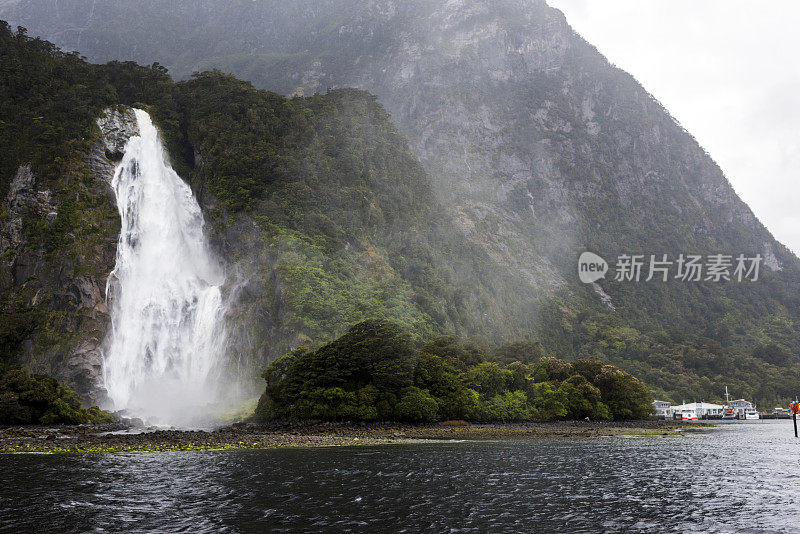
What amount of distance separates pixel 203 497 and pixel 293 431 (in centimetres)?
3667

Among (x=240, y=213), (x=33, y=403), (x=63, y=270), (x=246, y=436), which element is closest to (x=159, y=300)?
(x=63, y=270)

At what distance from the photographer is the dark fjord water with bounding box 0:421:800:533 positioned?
60.4ft

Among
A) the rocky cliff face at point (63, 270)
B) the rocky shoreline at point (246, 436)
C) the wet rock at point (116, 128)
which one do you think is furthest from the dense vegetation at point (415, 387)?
the wet rock at point (116, 128)

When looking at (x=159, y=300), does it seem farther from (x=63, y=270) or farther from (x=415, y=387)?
(x=415, y=387)

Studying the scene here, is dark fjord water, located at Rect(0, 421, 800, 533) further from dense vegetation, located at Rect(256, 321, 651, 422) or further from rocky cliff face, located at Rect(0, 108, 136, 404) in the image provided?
rocky cliff face, located at Rect(0, 108, 136, 404)

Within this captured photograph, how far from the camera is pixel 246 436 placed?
51.8 m

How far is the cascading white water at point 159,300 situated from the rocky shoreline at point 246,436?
59.3 feet

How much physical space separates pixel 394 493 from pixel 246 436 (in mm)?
31985

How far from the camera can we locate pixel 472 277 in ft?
480

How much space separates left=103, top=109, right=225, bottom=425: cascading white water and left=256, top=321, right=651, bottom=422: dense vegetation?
2030 centimetres

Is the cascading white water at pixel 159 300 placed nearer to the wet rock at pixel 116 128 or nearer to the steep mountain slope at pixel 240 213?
the wet rock at pixel 116 128

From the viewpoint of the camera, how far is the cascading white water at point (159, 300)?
80.8 meters

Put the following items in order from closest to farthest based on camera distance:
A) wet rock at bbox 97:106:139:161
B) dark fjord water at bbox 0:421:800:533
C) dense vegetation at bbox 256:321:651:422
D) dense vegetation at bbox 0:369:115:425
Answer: dark fjord water at bbox 0:421:800:533
dense vegetation at bbox 0:369:115:425
dense vegetation at bbox 256:321:651:422
wet rock at bbox 97:106:139:161

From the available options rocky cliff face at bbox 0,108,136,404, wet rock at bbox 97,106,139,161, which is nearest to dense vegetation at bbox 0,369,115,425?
rocky cliff face at bbox 0,108,136,404
